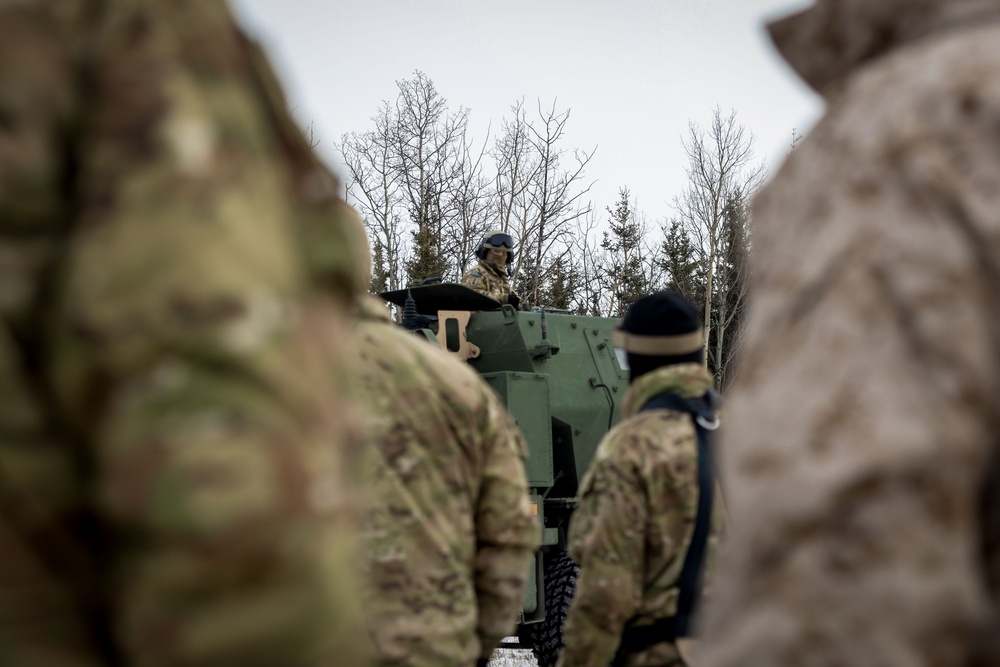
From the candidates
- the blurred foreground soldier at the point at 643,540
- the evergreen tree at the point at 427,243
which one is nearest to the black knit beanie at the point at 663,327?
the blurred foreground soldier at the point at 643,540

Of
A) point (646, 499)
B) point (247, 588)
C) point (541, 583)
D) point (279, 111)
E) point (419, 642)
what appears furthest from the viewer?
point (541, 583)

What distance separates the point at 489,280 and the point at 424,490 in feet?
28.5

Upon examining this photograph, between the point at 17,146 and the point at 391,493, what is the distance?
1.96 metres

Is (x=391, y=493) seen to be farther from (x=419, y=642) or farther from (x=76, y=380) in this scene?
(x=76, y=380)

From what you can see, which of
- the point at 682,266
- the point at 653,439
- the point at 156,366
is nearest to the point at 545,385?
the point at 653,439

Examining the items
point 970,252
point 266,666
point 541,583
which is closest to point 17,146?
point 266,666

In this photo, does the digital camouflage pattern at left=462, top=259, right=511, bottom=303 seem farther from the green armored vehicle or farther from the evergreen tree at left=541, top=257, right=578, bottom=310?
the evergreen tree at left=541, top=257, right=578, bottom=310

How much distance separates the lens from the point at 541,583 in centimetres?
889

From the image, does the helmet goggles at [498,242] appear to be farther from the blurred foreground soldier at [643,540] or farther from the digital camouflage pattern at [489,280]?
the blurred foreground soldier at [643,540]

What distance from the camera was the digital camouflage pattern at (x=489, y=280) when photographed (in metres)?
11.4

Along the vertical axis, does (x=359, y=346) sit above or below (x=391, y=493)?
above

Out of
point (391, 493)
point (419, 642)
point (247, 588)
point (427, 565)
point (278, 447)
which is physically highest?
point (278, 447)

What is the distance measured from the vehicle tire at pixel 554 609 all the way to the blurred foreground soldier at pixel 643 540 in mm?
5649

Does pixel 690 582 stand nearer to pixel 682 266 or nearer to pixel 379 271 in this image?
pixel 379 271
